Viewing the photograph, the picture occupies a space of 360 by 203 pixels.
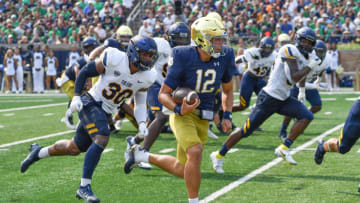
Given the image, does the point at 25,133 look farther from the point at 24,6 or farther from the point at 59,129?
the point at 24,6

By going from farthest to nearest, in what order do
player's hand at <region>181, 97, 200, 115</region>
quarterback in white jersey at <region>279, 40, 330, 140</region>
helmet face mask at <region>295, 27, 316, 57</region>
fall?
quarterback in white jersey at <region>279, 40, 330, 140</region>, helmet face mask at <region>295, 27, 316, 57</region>, player's hand at <region>181, 97, 200, 115</region>

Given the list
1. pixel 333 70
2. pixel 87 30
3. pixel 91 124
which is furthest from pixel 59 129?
pixel 87 30

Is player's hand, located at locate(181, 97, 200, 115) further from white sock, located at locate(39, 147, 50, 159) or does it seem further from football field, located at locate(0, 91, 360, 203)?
white sock, located at locate(39, 147, 50, 159)

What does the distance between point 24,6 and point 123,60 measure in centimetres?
2287

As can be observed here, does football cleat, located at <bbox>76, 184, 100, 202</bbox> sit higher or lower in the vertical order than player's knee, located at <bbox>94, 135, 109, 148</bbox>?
lower

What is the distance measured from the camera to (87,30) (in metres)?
25.2

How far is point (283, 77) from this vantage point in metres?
7.53

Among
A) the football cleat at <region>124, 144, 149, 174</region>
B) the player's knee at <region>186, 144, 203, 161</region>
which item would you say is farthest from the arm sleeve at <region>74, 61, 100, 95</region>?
the player's knee at <region>186, 144, 203, 161</region>

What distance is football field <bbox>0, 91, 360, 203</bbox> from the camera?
5.75 m

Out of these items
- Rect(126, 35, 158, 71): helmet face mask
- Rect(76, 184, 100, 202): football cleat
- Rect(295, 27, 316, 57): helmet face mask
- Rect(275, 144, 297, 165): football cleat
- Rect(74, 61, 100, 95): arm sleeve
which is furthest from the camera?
Rect(275, 144, 297, 165): football cleat

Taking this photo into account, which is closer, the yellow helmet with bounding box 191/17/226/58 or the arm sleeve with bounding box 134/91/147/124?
the yellow helmet with bounding box 191/17/226/58

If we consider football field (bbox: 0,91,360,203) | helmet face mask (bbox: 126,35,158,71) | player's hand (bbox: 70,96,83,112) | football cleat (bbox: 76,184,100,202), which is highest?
helmet face mask (bbox: 126,35,158,71)

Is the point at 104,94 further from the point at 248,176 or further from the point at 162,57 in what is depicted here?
the point at 162,57

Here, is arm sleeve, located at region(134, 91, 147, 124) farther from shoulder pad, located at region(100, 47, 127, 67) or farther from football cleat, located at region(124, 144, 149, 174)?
football cleat, located at region(124, 144, 149, 174)
